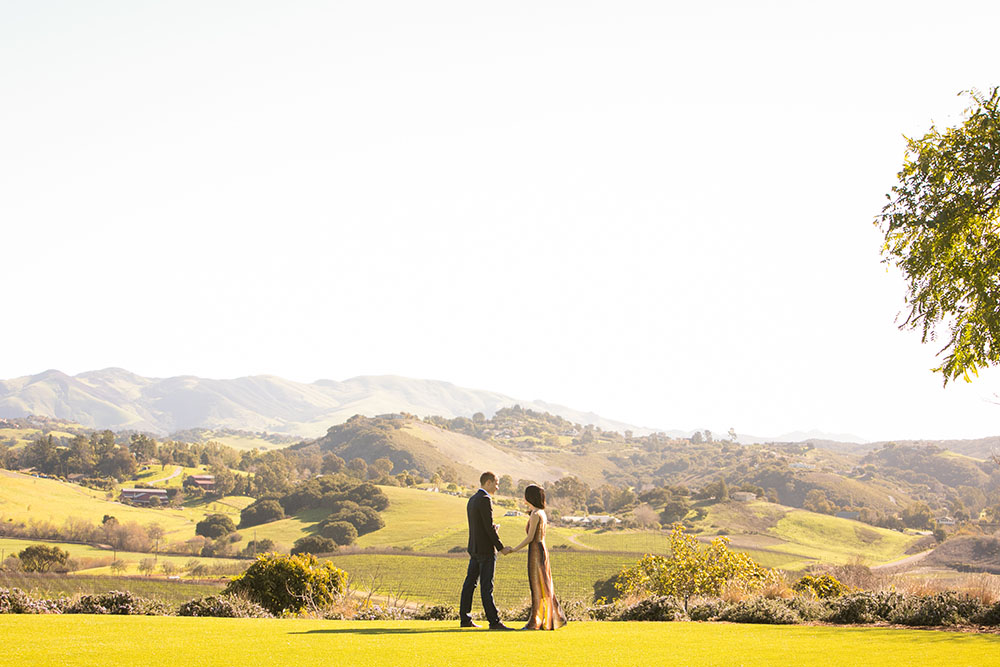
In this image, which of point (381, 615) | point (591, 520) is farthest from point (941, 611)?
point (591, 520)

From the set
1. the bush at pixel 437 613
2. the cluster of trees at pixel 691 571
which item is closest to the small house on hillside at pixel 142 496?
the cluster of trees at pixel 691 571

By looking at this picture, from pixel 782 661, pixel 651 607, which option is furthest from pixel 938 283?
pixel 782 661

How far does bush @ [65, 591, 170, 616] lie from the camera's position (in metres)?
13.5

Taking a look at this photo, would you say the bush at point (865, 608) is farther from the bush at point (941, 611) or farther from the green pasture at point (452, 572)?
the green pasture at point (452, 572)

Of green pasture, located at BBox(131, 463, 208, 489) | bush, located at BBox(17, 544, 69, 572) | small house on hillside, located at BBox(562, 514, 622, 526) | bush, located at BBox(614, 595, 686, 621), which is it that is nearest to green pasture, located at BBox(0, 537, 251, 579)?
bush, located at BBox(17, 544, 69, 572)

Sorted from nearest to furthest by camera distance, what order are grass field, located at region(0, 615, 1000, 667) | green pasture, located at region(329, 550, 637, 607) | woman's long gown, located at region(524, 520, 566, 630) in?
grass field, located at region(0, 615, 1000, 667)
woman's long gown, located at region(524, 520, 566, 630)
green pasture, located at region(329, 550, 637, 607)

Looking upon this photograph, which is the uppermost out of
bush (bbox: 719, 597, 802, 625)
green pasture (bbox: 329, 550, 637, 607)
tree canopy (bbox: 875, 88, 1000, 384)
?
tree canopy (bbox: 875, 88, 1000, 384)

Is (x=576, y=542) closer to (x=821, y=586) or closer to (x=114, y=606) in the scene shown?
(x=821, y=586)

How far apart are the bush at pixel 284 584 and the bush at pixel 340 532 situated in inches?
3197

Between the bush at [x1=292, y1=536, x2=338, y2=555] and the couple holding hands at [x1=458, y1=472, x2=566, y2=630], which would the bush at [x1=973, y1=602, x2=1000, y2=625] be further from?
the bush at [x1=292, y1=536, x2=338, y2=555]

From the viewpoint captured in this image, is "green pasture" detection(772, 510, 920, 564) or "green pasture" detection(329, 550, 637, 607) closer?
"green pasture" detection(329, 550, 637, 607)

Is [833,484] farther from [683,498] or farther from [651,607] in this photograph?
[651,607]

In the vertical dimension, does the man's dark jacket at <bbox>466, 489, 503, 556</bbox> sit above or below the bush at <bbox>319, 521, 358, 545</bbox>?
above

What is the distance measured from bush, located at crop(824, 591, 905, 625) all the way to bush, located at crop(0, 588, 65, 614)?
13.3 metres
